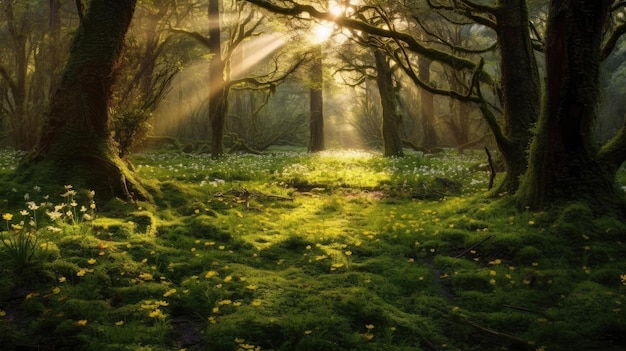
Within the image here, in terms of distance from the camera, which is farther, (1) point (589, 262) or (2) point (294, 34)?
(2) point (294, 34)

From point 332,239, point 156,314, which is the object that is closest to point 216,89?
point 332,239

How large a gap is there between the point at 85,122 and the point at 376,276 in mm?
6331

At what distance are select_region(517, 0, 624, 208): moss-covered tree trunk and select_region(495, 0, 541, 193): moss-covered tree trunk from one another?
1901mm

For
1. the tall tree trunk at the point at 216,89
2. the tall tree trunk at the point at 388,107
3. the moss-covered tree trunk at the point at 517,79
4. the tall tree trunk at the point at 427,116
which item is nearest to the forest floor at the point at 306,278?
the moss-covered tree trunk at the point at 517,79

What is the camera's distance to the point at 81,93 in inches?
338

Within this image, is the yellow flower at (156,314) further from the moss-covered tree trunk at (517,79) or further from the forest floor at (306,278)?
the moss-covered tree trunk at (517,79)

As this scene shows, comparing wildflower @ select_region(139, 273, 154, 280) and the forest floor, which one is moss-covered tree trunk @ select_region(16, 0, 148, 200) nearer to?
the forest floor

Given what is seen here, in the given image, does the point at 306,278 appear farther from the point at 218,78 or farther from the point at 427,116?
the point at 427,116

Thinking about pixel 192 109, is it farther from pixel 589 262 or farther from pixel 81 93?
pixel 589 262

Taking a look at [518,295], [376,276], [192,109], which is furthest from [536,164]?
[192,109]

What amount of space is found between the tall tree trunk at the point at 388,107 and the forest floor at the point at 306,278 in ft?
50.1

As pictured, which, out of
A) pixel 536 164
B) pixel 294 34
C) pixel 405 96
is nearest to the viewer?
pixel 536 164

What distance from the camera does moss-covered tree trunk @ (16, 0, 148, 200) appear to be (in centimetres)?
827

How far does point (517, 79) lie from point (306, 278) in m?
6.82
